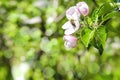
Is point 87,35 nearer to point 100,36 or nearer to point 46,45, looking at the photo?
point 100,36

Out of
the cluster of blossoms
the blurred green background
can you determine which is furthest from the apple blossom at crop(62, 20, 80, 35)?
the blurred green background

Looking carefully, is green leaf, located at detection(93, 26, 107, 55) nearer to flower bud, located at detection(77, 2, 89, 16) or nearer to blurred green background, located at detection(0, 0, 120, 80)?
flower bud, located at detection(77, 2, 89, 16)

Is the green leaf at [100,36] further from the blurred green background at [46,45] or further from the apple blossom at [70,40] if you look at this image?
the blurred green background at [46,45]

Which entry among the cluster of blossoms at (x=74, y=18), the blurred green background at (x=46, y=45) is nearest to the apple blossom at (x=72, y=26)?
the cluster of blossoms at (x=74, y=18)

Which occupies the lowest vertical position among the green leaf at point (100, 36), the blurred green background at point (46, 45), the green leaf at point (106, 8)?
the blurred green background at point (46, 45)

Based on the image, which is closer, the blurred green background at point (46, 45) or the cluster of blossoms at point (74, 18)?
the cluster of blossoms at point (74, 18)

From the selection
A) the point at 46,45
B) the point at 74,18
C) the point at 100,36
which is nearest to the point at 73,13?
the point at 74,18

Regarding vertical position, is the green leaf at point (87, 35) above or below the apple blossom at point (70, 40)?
above
